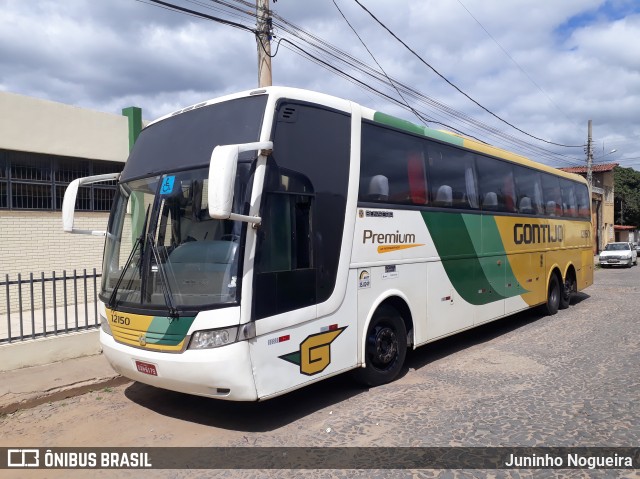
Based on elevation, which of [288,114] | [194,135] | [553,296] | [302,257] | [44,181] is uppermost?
[44,181]

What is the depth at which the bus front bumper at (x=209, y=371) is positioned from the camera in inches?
170

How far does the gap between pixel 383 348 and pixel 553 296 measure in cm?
709

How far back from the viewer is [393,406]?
5.35 meters

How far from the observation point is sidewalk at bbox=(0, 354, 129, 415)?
5.71 m

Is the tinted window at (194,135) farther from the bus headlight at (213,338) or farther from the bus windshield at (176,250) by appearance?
the bus headlight at (213,338)

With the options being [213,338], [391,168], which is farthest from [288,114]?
[213,338]

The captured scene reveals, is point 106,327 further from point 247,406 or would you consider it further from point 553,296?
point 553,296

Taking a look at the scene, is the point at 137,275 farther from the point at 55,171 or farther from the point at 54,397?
the point at 55,171

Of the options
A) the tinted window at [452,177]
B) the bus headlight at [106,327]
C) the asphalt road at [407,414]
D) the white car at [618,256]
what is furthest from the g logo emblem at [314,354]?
the white car at [618,256]


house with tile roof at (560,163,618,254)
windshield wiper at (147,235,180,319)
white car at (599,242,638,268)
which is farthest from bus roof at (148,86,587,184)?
house with tile roof at (560,163,618,254)

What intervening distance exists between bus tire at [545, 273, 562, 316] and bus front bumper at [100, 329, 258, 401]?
29.3 feet

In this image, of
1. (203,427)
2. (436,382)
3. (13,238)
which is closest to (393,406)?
(436,382)

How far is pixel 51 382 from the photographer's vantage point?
615 cm

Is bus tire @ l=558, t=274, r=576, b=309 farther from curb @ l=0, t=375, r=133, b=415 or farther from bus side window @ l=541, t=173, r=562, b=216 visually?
curb @ l=0, t=375, r=133, b=415
